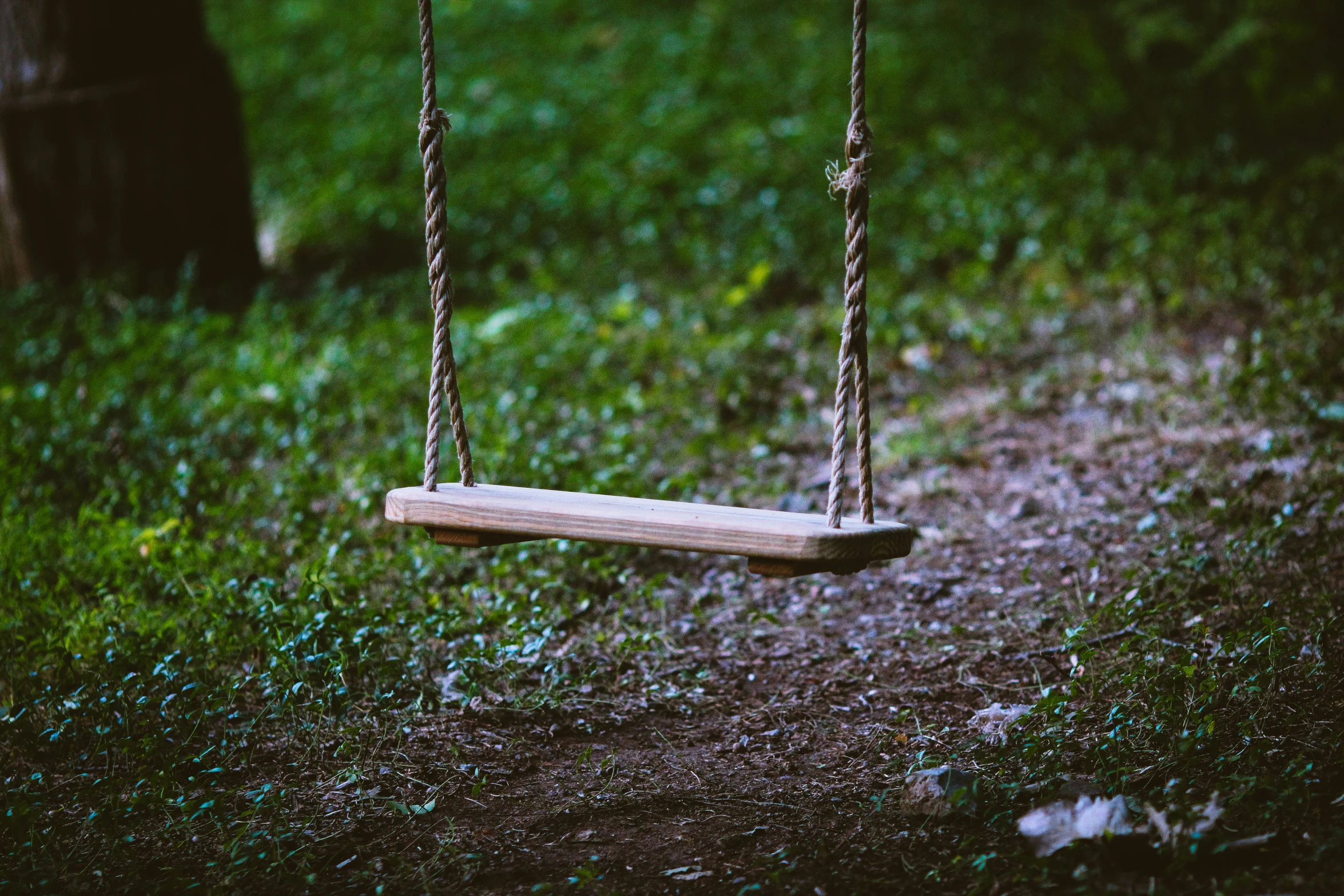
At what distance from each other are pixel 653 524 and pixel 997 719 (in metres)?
1.07

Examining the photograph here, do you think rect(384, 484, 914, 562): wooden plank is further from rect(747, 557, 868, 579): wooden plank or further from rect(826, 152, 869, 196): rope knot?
rect(826, 152, 869, 196): rope knot

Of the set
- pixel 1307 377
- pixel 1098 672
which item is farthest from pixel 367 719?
pixel 1307 377

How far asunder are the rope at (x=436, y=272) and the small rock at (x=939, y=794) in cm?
124

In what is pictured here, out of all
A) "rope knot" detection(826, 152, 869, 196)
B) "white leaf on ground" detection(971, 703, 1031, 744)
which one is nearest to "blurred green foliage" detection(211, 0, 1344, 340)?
"white leaf on ground" detection(971, 703, 1031, 744)

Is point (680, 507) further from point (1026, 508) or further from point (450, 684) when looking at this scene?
point (1026, 508)

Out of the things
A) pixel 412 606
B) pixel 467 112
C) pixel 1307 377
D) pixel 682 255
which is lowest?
pixel 412 606

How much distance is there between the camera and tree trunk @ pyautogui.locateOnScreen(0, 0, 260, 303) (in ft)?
19.7

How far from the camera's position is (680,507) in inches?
101

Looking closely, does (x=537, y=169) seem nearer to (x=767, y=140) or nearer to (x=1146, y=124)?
(x=767, y=140)

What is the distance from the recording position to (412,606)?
348 cm

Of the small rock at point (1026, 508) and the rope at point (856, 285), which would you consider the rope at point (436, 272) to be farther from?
the small rock at point (1026, 508)

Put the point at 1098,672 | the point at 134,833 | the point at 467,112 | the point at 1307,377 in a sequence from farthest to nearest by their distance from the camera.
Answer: the point at 467,112 → the point at 1307,377 → the point at 1098,672 → the point at 134,833

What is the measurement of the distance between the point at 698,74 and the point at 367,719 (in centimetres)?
766

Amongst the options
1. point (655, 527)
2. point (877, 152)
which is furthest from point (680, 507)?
point (877, 152)
